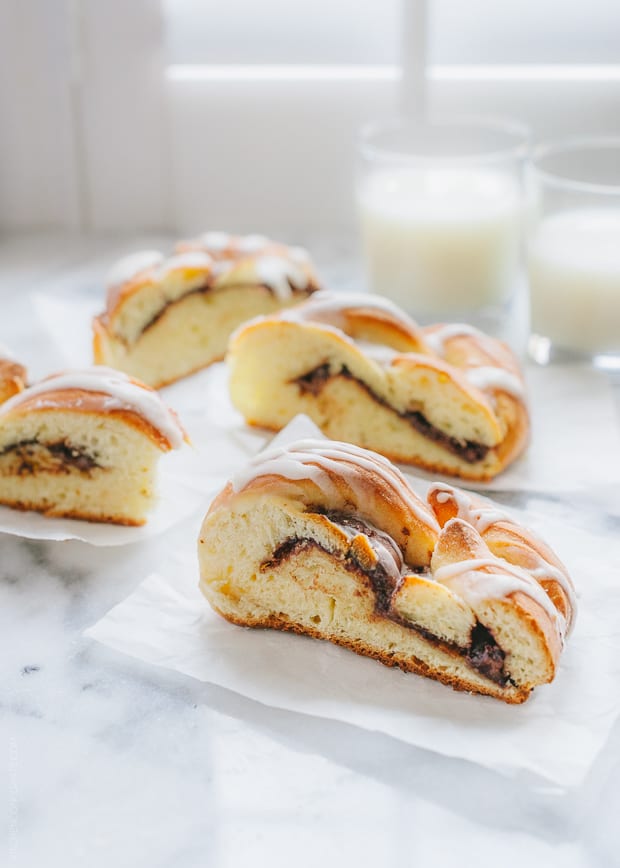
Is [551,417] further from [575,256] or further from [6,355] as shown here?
[6,355]

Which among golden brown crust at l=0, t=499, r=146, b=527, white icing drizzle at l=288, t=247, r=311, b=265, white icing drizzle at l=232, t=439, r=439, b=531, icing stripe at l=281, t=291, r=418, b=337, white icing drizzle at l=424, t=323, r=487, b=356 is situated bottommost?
golden brown crust at l=0, t=499, r=146, b=527

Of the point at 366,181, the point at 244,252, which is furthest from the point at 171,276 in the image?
the point at 366,181

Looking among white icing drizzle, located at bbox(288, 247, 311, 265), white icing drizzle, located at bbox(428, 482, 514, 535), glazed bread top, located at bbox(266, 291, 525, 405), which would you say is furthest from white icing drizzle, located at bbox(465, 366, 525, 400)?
white icing drizzle, located at bbox(288, 247, 311, 265)

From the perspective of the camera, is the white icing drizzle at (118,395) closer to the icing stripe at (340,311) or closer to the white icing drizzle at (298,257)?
the icing stripe at (340,311)

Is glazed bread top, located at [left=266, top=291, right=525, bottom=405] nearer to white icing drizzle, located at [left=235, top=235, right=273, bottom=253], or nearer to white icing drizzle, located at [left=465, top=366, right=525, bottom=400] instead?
white icing drizzle, located at [left=465, top=366, right=525, bottom=400]

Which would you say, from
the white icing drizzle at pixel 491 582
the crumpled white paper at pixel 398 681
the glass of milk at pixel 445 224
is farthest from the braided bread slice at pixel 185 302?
the white icing drizzle at pixel 491 582

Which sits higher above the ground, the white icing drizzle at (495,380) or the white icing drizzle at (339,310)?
the white icing drizzle at (339,310)

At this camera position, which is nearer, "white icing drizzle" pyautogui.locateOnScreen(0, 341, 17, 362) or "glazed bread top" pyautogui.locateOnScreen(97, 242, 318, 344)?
"white icing drizzle" pyautogui.locateOnScreen(0, 341, 17, 362)
